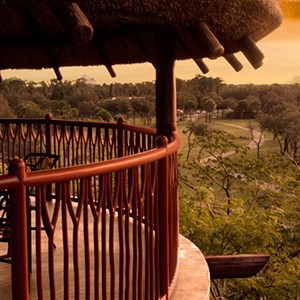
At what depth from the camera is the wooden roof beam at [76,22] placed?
14.4 ft

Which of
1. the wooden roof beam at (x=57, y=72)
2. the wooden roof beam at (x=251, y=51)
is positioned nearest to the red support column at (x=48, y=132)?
the wooden roof beam at (x=57, y=72)

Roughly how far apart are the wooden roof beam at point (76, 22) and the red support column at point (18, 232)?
5.05ft

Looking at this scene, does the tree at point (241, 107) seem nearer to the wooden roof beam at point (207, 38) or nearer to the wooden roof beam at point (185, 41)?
the wooden roof beam at point (185, 41)

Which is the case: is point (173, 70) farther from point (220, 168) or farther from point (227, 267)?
point (220, 168)

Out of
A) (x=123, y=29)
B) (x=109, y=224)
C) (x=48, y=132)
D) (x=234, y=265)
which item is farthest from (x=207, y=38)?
(x=234, y=265)

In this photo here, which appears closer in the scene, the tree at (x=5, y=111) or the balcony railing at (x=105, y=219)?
the balcony railing at (x=105, y=219)

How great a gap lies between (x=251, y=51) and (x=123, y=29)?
178 centimetres

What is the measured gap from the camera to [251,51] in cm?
713

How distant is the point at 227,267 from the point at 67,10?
5.41 m

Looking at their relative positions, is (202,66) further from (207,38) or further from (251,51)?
(207,38)

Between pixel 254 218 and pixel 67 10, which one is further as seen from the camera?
pixel 254 218

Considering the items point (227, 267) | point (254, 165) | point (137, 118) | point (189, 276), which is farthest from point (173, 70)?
point (137, 118)

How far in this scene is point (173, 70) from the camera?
6.87 metres

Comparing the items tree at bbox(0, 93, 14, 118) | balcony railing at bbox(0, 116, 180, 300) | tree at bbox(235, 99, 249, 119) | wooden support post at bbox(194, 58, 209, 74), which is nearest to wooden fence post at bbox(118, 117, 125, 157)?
balcony railing at bbox(0, 116, 180, 300)
